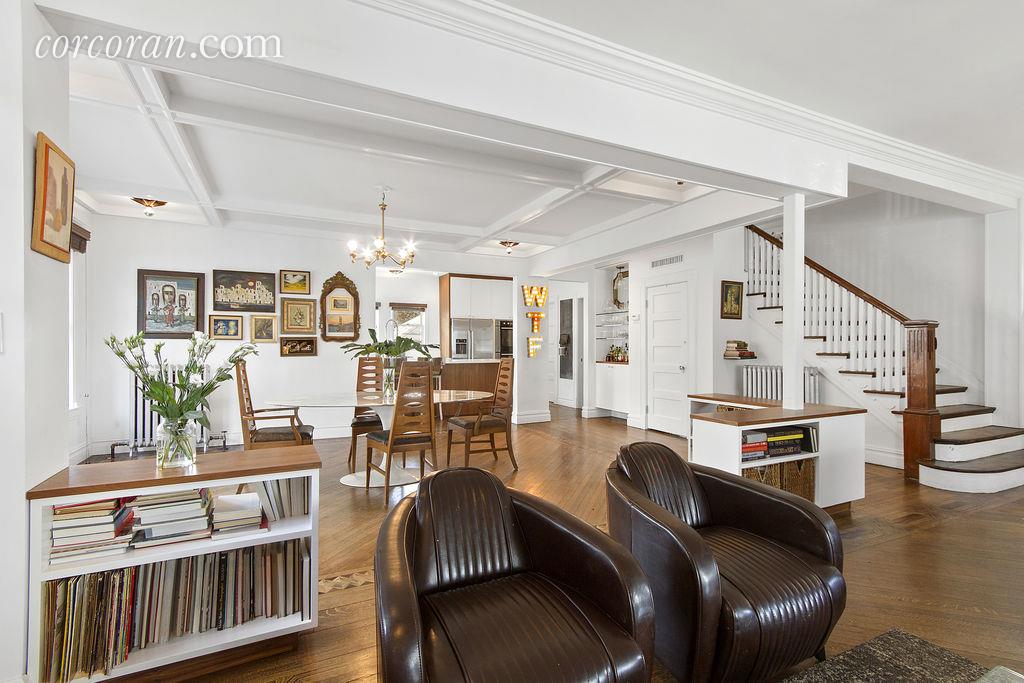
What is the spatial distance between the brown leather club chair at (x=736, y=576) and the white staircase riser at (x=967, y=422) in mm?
4058

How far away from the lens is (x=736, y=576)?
1704 millimetres

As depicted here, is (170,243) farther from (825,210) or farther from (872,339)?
(825,210)

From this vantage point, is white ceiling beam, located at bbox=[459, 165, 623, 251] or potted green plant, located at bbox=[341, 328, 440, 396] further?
potted green plant, located at bbox=[341, 328, 440, 396]

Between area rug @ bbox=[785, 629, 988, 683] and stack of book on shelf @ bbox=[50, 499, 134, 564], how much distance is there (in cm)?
228

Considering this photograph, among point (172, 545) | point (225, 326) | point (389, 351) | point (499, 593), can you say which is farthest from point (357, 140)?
point (225, 326)

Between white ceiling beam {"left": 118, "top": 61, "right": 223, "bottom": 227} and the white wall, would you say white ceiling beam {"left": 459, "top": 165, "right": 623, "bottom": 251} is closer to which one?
the white wall

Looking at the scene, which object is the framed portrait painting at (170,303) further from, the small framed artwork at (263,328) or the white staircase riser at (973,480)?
the white staircase riser at (973,480)

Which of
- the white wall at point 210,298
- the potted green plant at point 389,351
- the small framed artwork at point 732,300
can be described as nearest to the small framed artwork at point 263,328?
the white wall at point 210,298

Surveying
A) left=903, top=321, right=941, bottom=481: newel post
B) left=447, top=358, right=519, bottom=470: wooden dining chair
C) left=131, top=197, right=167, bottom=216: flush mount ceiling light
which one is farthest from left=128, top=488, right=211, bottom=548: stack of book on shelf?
left=903, top=321, right=941, bottom=481: newel post

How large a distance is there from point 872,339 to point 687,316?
2034 mm

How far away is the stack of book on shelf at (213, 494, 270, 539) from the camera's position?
6.26ft

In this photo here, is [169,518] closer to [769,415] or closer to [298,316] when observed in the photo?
[769,415]

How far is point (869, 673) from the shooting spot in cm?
154

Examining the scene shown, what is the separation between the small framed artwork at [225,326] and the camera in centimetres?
591
